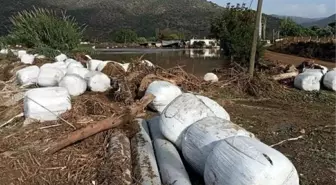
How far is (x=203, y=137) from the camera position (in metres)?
3.83

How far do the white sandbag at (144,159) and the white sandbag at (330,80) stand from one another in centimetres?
548

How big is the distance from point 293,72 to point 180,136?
7.02 meters

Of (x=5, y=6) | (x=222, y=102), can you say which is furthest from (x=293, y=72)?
(x=5, y=6)

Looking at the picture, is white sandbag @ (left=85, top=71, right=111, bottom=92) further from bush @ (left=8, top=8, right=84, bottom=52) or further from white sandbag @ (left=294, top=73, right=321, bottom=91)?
bush @ (left=8, top=8, right=84, bottom=52)

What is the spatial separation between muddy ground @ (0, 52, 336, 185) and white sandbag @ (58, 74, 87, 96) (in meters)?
0.56

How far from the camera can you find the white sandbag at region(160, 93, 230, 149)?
4.40m

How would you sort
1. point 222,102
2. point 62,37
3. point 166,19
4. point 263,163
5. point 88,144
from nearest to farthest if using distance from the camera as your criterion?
point 263,163 → point 88,144 → point 222,102 → point 62,37 → point 166,19

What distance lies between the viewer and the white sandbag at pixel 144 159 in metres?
3.66

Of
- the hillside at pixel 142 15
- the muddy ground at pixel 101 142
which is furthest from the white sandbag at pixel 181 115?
the hillside at pixel 142 15

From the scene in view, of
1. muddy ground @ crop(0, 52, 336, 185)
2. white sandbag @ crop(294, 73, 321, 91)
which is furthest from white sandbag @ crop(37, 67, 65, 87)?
white sandbag @ crop(294, 73, 321, 91)

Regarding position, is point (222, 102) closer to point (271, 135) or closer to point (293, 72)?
point (271, 135)

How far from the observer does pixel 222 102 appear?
7695 mm

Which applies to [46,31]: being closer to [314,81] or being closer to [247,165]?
[314,81]

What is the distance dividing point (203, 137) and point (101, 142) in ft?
4.96
